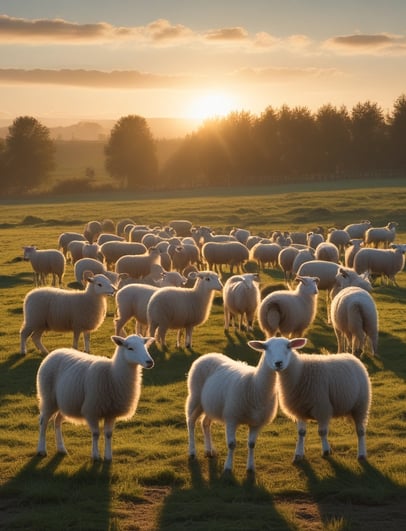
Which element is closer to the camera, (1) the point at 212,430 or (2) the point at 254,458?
(2) the point at 254,458

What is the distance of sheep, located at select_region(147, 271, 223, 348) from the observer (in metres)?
16.6

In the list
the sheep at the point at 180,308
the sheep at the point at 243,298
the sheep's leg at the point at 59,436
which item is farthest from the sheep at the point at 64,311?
the sheep's leg at the point at 59,436

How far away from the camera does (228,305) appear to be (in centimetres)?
1858

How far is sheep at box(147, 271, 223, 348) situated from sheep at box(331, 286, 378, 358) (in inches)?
114

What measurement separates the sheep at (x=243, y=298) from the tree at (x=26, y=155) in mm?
84873

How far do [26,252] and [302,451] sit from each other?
60.2ft

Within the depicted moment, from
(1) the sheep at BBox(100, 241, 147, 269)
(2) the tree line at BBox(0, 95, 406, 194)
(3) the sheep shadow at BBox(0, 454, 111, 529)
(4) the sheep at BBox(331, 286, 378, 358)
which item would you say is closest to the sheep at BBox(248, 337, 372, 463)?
(3) the sheep shadow at BBox(0, 454, 111, 529)

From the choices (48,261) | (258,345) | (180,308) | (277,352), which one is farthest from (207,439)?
(48,261)

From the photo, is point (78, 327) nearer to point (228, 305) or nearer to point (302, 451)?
point (228, 305)

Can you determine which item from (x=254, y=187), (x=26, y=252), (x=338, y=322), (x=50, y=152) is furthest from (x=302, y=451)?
(x=50, y=152)

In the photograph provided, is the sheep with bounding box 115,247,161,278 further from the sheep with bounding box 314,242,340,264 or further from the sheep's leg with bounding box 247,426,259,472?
the sheep's leg with bounding box 247,426,259,472

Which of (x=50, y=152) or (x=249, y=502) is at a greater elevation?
(x=50, y=152)

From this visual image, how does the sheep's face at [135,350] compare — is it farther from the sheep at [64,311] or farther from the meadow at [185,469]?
the sheep at [64,311]

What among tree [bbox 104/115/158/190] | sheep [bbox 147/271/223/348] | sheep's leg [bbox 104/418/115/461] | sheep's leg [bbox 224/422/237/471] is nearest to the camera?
sheep's leg [bbox 224/422/237/471]
